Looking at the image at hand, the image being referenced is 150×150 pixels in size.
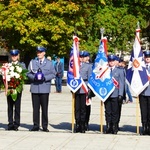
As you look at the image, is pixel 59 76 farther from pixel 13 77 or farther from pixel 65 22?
pixel 13 77

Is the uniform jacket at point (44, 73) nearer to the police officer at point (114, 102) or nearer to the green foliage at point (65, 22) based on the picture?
the police officer at point (114, 102)

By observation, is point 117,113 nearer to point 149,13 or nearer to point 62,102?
point 62,102

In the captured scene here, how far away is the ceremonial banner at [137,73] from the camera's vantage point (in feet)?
40.1

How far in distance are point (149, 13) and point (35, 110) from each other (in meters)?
26.0

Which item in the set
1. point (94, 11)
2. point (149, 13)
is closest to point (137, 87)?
point (94, 11)

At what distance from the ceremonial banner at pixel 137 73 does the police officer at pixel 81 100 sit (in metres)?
1.02

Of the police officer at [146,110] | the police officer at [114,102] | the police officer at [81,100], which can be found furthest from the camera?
the police officer at [81,100]

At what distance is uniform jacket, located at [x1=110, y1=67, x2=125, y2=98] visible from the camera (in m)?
Result: 12.4

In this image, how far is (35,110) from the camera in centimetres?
1260

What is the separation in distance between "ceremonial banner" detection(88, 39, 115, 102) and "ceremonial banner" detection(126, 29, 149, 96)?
50cm

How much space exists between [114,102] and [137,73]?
2.86 ft

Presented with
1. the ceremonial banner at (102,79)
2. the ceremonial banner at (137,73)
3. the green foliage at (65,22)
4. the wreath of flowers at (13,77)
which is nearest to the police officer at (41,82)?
the wreath of flowers at (13,77)

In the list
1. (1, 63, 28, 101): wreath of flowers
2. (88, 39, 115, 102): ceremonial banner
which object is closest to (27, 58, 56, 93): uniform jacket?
(1, 63, 28, 101): wreath of flowers

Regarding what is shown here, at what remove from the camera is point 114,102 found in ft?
40.7
